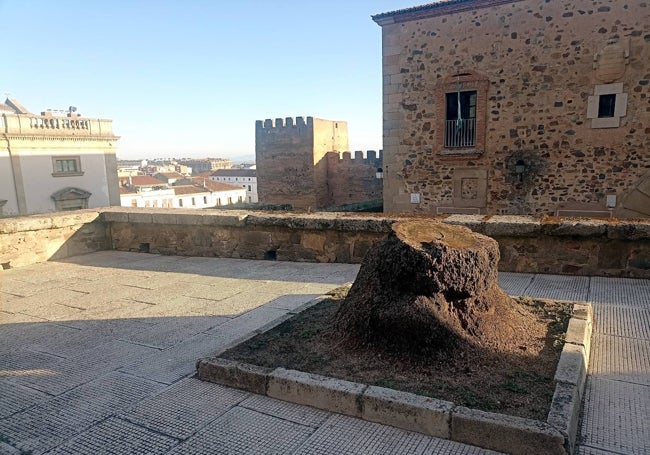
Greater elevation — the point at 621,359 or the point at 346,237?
the point at 346,237

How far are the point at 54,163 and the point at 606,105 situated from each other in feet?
96.5

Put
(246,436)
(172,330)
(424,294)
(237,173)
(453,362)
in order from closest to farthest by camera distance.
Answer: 1. (246,436)
2. (453,362)
3. (424,294)
4. (172,330)
5. (237,173)

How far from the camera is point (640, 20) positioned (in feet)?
36.3

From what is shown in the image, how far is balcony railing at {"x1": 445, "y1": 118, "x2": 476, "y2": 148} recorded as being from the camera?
13.6 metres

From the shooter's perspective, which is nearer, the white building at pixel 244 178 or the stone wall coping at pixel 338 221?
the stone wall coping at pixel 338 221

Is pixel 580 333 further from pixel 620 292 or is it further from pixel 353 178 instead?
pixel 353 178

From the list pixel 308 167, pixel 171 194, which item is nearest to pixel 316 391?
pixel 308 167

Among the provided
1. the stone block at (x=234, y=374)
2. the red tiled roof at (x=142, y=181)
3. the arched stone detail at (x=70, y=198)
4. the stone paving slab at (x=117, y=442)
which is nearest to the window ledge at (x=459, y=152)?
the stone block at (x=234, y=374)

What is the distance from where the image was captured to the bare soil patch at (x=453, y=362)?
2.74 meters

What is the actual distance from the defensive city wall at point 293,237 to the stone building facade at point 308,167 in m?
16.8

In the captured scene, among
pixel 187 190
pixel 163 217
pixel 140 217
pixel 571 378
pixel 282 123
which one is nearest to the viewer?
pixel 571 378

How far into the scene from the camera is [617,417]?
2.66 m

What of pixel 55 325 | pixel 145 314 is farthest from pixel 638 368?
pixel 55 325

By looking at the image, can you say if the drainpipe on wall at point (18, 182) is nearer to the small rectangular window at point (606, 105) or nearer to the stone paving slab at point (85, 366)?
the stone paving slab at point (85, 366)
